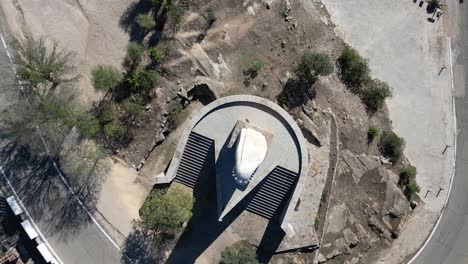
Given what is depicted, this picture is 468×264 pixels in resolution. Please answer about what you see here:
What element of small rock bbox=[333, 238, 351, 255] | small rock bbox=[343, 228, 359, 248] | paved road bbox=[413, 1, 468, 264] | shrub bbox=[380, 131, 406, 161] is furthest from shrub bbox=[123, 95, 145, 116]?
paved road bbox=[413, 1, 468, 264]

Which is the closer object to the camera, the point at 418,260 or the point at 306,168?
the point at 306,168

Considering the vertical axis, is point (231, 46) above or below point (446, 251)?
above

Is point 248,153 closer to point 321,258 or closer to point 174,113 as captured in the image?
point 174,113

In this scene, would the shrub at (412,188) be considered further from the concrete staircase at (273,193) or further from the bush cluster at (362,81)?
the concrete staircase at (273,193)

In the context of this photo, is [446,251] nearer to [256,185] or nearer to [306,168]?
[306,168]

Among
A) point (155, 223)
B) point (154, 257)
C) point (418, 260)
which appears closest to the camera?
point (155, 223)

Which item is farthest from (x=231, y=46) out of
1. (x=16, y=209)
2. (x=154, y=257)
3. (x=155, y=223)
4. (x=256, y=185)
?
(x=16, y=209)

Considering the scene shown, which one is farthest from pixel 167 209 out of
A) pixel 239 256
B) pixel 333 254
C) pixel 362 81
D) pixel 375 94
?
pixel 375 94
